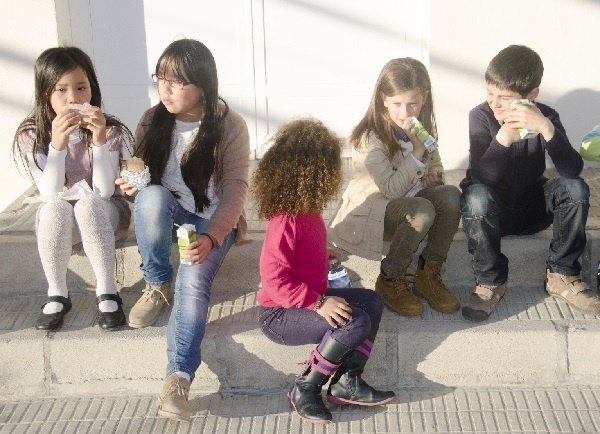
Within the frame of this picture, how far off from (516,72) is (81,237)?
211cm

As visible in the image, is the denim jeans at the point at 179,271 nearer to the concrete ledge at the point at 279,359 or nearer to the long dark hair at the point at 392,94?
the concrete ledge at the point at 279,359

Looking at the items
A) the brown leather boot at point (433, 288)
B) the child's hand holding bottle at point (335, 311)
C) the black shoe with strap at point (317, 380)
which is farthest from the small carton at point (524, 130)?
the black shoe with strap at point (317, 380)

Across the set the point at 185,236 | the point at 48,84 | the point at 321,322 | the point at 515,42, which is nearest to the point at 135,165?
the point at 185,236

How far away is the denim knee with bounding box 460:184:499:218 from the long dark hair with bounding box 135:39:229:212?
3.77 feet

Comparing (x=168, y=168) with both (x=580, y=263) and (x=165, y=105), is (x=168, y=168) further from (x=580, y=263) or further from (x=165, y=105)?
(x=580, y=263)

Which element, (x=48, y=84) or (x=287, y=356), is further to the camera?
(x=48, y=84)

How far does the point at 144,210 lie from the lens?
3553 mm

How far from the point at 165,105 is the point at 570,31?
2602 mm

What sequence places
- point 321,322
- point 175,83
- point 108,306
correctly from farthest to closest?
point 108,306 < point 175,83 < point 321,322

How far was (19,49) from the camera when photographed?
4.92 m

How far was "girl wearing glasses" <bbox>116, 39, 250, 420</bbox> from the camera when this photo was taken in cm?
347

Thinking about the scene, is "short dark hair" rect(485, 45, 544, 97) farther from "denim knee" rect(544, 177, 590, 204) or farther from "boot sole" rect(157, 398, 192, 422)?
"boot sole" rect(157, 398, 192, 422)

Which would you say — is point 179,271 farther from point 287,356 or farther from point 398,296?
point 398,296

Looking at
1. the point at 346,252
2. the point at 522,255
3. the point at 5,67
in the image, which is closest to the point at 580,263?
the point at 522,255
